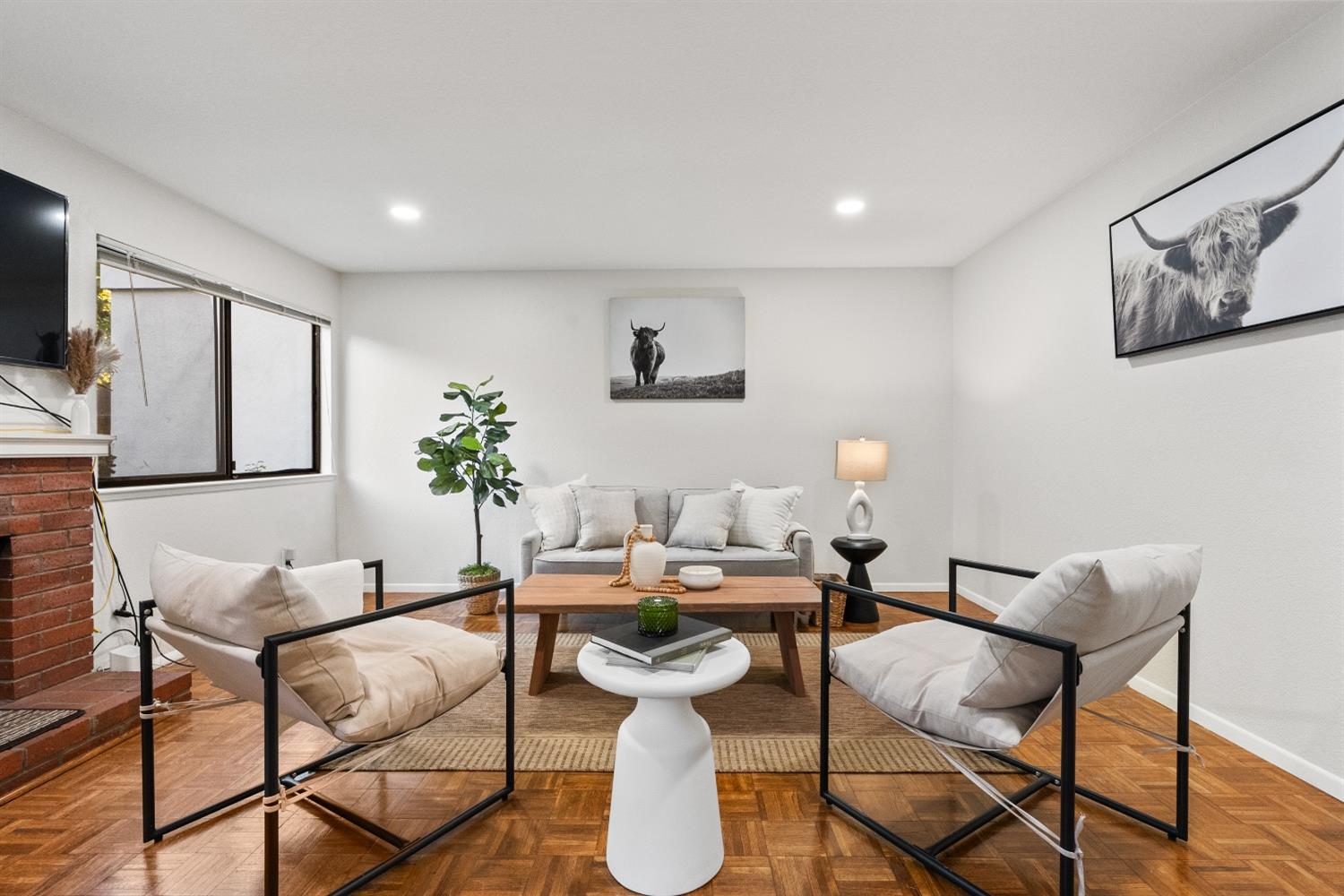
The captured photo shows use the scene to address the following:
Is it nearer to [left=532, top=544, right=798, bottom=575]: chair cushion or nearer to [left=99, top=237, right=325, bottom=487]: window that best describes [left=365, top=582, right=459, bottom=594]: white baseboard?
[left=99, top=237, right=325, bottom=487]: window

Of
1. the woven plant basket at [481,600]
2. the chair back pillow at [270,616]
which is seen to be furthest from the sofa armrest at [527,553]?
the chair back pillow at [270,616]

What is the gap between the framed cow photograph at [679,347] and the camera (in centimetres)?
503

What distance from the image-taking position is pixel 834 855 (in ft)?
5.78

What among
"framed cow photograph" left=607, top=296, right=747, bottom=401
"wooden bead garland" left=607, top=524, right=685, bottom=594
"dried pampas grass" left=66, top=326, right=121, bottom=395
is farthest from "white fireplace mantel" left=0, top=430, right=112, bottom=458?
"framed cow photograph" left=607, top=296, right=747, bottom=401

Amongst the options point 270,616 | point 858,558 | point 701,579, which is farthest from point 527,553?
point 270,616

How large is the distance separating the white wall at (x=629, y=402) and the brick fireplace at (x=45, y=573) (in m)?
2.35

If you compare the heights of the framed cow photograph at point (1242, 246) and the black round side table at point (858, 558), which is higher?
the framed cow photograph at point (1242, 246)

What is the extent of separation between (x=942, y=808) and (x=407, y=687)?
1665 mm

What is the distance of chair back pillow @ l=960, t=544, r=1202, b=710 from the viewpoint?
4.64 feet

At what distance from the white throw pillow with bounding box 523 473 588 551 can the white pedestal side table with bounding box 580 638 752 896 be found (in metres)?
2.60

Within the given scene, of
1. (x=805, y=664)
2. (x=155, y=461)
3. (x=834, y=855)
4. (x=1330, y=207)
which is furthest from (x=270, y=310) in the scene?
(x=1330, y=207)

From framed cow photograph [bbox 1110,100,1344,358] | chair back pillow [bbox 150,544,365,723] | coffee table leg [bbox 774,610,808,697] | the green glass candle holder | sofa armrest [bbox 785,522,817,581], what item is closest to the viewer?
chair back pillow [bbox 150,544,365,723]

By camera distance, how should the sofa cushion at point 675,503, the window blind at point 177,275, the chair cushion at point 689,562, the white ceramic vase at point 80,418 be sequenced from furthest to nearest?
the sofa cushion at point 675,503
the chair cushion at point 689,562
the window blind at point 177,275
the white ceramic vase at point 80,418

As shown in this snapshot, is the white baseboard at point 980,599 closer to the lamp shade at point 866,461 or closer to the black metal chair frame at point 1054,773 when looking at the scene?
the lamp shade at point 866,461
